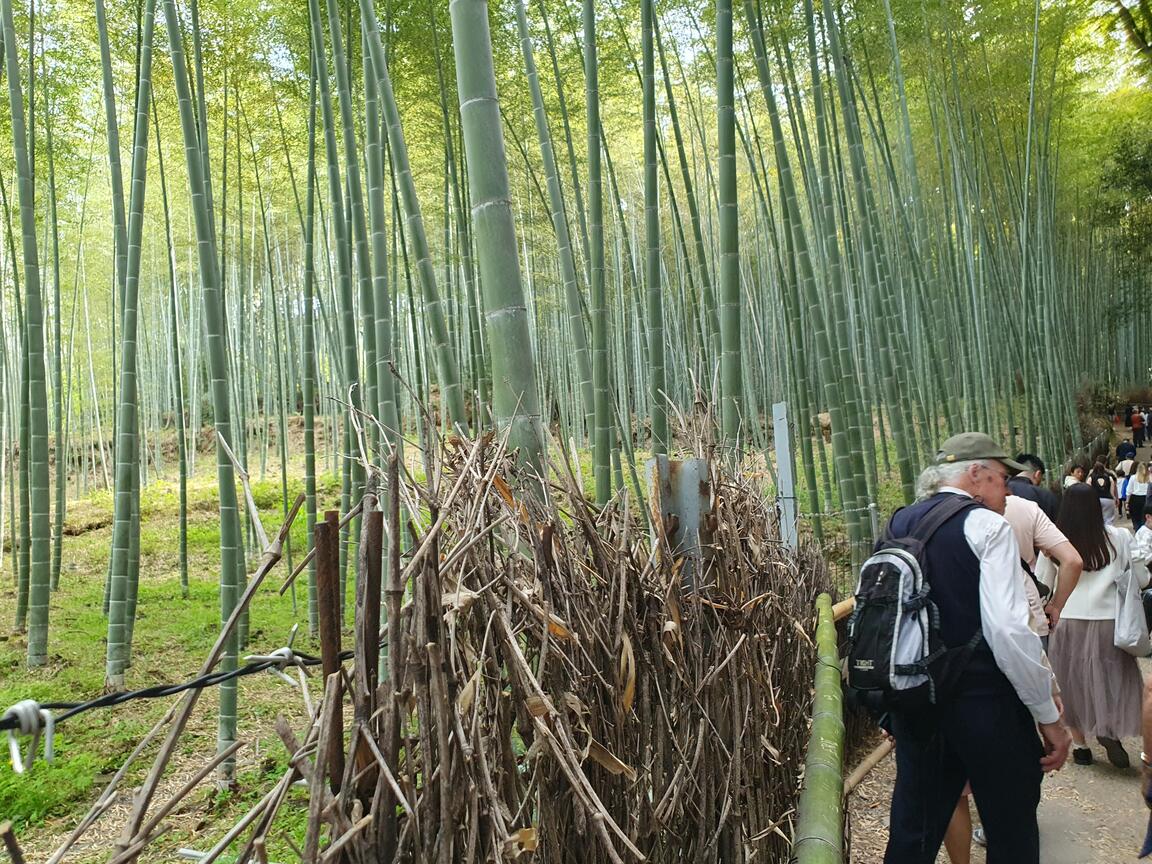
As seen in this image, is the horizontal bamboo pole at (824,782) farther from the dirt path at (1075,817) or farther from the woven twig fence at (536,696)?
the dirt path at (1075,817)

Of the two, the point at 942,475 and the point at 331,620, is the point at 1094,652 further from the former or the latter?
the point at 331,620

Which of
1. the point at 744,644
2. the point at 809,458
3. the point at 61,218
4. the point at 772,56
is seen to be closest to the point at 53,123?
the point at 61,218

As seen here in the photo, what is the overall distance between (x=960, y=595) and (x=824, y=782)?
1.55 ft

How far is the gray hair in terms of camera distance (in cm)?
191

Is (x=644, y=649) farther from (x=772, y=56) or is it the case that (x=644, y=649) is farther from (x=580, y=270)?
(x=580, y=270)

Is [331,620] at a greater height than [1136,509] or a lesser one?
greater

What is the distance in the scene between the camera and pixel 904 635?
1.67 metres

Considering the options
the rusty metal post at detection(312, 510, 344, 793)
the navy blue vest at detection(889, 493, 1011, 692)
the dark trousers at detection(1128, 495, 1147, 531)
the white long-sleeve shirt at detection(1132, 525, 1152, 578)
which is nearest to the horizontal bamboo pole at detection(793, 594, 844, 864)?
the navy blue vest at detection(889, 493, 1011, 692)

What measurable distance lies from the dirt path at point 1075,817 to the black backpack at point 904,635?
963 mm

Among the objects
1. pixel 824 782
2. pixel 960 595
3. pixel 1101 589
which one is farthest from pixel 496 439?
pixel 1101 589

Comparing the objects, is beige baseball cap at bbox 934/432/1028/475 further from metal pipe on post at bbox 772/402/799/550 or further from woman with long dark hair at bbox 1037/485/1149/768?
woman with long dark hair at bbox 1037/485/1149/768

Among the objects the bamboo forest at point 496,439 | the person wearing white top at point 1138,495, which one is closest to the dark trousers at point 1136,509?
the person wearing white top at point 1138,495

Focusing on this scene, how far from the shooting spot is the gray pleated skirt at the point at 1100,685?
2.91m

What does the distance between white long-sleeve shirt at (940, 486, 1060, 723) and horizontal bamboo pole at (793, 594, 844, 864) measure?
384mm
